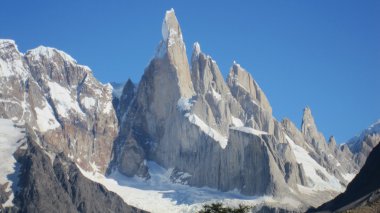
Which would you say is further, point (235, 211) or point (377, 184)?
point (377, 184)

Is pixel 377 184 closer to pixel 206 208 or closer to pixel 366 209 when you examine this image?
pixel 366 209

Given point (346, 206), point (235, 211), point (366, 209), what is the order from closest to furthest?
point (235, 211)
point (366, 209)
point (346, 206)

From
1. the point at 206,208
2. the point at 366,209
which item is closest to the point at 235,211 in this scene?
the point at 206,208

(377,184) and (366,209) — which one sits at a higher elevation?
(377,184)

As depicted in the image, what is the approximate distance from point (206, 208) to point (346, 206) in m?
77.8

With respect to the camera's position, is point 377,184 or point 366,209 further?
point 377,184

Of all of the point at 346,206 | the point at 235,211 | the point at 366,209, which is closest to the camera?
the point at 235,211

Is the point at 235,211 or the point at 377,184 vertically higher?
the point at 377,184

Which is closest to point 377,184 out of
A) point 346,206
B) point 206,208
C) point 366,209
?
point 346,206

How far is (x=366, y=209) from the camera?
433 feet

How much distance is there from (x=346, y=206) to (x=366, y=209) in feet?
219

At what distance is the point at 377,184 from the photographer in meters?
199

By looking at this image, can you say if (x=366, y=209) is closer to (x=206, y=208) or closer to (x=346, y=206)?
(x=206, y=208)

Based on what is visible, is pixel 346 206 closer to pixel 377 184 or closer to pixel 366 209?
pixel 377 184
